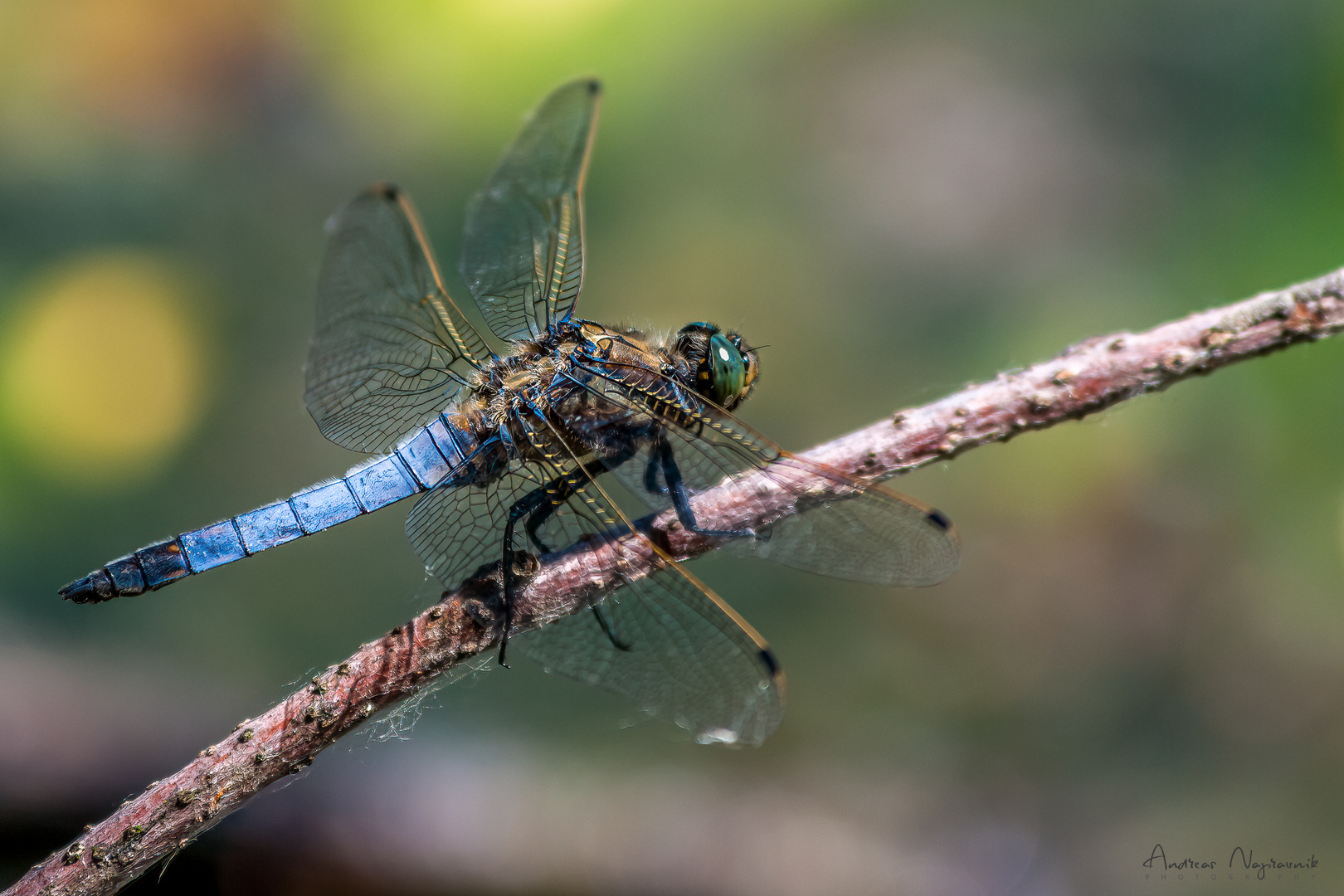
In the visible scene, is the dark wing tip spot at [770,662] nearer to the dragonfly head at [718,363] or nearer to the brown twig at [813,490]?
the brown twig at [813,490]

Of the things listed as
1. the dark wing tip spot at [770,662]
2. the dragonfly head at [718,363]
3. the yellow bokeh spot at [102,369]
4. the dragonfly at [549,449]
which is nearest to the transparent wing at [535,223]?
the dragonfly at [549,449]

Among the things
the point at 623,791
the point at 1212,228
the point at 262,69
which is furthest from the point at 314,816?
the point at 1212,228

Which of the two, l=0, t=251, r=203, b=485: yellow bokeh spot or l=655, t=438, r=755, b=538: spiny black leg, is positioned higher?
l=0, t=251, r=203, b=485: yellow bokeh spot

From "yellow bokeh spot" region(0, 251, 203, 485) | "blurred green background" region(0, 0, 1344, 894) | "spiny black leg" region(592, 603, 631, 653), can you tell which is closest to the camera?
"spiny black leg" region(592, 603, 631, 653)

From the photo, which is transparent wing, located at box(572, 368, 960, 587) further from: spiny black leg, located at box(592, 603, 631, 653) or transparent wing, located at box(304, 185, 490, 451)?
transparent wing, located at box(304, 185, 490, 451)

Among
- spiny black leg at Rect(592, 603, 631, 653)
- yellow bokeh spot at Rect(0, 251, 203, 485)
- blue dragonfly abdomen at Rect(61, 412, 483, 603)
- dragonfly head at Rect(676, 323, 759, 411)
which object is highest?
yellow bokeh spot at Rect(0, 251, 203, 485)

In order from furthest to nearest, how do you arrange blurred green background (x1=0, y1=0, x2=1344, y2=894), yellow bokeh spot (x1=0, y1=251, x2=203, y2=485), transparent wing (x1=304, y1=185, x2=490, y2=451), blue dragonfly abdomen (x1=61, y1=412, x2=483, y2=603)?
yellow bokeh spot (x1=0, y1=251, x2=203, y2=485) → blurred green background (x1=0, y1=0, x2=1344, y2=894) → transparent wing (x1=304, y1=185, x2=490, y2=451) → blue dragonfly abdomen (x1=61, y1=412, x2=483, y2=603)

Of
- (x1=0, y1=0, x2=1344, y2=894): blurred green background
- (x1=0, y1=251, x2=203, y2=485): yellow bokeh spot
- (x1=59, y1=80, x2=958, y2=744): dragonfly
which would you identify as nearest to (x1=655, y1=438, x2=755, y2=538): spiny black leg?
(x1=59, y1=80, x2=958, y2=744): dragonfly

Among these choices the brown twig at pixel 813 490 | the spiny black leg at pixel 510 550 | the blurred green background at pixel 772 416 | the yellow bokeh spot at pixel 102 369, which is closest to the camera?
the brown twig at pixel 813 490
